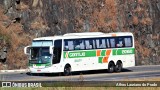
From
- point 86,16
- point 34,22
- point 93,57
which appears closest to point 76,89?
point 93,57

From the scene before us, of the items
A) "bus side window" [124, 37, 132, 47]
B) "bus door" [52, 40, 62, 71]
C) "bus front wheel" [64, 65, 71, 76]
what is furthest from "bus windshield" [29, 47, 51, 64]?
"bus side window" [124, 37, 132, 47]

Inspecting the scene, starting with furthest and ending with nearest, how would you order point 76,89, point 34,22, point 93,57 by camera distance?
point 34,22, point 93,57, point 76,89

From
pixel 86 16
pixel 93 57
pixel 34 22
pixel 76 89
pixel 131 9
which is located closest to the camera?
pixel 76 89

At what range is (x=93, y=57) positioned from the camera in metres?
37.9

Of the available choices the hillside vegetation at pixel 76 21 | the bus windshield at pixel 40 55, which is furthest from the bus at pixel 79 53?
the hillside vegetation at pixel 76 21

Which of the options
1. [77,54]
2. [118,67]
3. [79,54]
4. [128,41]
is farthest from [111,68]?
[77,54]

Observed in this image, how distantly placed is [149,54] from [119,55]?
18638mm

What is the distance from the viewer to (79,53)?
3681 centimetres

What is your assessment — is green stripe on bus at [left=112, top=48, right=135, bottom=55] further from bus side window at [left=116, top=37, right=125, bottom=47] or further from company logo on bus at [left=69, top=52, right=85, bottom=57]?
company logo on bus at [left=69, top=52, right=85, bottom=57]

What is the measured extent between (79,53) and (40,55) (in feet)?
10.3

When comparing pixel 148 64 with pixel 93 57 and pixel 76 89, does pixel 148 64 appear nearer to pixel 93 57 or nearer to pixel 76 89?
pixel 93 57

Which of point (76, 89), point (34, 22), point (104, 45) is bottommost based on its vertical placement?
point (76, 89)

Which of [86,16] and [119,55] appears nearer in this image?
→ [119,55]

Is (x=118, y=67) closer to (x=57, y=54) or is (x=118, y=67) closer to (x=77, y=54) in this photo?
(x=77, y=54)
